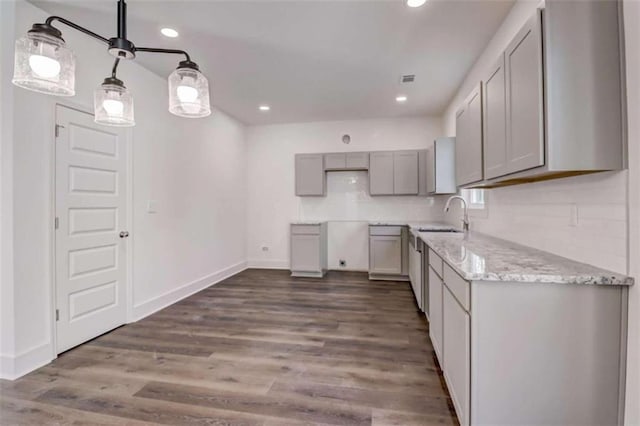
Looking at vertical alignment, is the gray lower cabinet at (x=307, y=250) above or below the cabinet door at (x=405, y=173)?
below

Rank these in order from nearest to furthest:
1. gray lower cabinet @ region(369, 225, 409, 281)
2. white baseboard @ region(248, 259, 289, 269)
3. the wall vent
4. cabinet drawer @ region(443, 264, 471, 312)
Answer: cabinet drawer @ region(443, 264, 471, 312) → the wall vent → gray lower cabinet @ region(369, 225, 409, 281) → white baseboard @ region(248, 259, 289, 269)

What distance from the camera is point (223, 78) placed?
3736mm

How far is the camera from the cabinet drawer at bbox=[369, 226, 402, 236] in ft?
16.2

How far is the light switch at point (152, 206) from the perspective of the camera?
139 inches

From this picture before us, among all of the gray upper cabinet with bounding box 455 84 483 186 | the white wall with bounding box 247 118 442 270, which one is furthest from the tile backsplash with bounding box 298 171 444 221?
the gray upper cabinet with bounding box 455 84 483 186

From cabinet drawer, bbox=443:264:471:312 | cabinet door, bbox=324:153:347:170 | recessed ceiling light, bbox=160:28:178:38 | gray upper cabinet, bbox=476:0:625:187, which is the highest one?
recessed ceiling light, bbox=160:28:178:38

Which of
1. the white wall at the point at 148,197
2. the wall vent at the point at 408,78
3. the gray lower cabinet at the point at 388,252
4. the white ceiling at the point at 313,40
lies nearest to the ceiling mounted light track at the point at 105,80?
the white ceiling at the point at 313,40

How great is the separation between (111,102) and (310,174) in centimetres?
393

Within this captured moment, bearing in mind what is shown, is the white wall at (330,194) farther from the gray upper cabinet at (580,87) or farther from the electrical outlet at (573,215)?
the gray upper cabinet at (580,87)

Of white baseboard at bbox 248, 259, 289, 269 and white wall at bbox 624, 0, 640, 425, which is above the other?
white wall at bbox 624, 0, 640, 425

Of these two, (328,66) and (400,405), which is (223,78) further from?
(400,405)

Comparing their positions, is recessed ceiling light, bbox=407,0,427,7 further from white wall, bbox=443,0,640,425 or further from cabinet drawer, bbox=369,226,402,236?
cabinet drawer, bbox=369,226,402,236

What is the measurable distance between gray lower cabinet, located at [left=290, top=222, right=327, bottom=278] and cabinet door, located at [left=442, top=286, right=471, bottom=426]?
3.39m

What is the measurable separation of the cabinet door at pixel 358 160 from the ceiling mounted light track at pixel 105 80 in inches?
146
